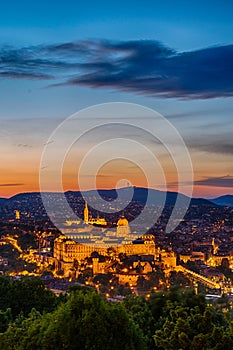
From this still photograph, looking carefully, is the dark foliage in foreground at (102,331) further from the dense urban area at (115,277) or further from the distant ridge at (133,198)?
the distant ridge at (133,198)

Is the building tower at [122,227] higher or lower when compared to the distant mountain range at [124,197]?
lower

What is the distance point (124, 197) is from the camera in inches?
1412

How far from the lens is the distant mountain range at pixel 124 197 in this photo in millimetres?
31172

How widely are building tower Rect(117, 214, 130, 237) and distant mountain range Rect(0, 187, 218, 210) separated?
11.5 ft

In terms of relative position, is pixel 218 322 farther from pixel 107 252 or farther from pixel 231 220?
pixel 231 220

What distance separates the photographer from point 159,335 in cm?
557

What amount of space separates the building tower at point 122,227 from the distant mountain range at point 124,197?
3.50m

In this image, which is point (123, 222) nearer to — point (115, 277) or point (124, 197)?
point (124, 197)

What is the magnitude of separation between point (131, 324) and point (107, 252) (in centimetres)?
2937

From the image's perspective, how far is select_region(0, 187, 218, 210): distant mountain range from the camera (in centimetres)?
3117

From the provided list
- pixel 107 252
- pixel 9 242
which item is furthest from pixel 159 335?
pixel 9 242

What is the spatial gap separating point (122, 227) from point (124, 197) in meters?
4.54

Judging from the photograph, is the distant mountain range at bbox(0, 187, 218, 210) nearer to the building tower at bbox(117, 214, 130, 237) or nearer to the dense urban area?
the dense urban area

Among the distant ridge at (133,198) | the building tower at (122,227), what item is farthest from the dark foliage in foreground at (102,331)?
the building tower at (122,227)
